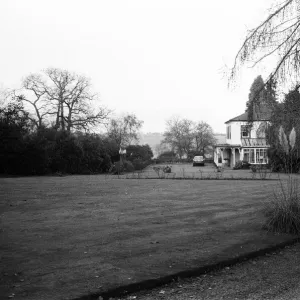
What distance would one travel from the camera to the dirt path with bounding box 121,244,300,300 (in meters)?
4.30

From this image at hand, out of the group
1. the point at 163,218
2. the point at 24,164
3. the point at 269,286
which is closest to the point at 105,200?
the point at 163,218

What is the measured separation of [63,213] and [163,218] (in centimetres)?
246

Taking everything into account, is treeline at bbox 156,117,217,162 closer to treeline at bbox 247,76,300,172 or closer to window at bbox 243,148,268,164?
window at bbox 243,148,268,164

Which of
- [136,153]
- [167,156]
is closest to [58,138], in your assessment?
[136,153]

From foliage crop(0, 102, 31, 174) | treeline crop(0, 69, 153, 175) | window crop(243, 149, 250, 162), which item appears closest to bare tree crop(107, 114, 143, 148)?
treeline crop(0, 69, 153, 175)

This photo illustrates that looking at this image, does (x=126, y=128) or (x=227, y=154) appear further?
(x=126, y=128)

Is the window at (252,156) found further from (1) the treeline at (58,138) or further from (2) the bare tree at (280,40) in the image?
(2) the bare tree at (280,40)

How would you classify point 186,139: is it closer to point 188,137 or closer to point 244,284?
point 188,137

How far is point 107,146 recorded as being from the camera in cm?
3681

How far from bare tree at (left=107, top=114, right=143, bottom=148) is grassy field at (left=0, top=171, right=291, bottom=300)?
4713 cm

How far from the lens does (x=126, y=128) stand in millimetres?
59688

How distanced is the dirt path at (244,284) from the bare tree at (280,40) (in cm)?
351

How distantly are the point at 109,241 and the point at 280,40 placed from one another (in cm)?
480

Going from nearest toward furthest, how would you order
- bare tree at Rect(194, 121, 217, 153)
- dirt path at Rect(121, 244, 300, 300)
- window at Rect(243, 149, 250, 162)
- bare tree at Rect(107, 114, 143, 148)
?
dirt path at Rect(121, 244, 300, 300) → window at Rect(243, 149, 250, 162) → bare tree at Rect(107, 114, 143, 148) → bare tree at Rect(194, 121, 217, 153)
